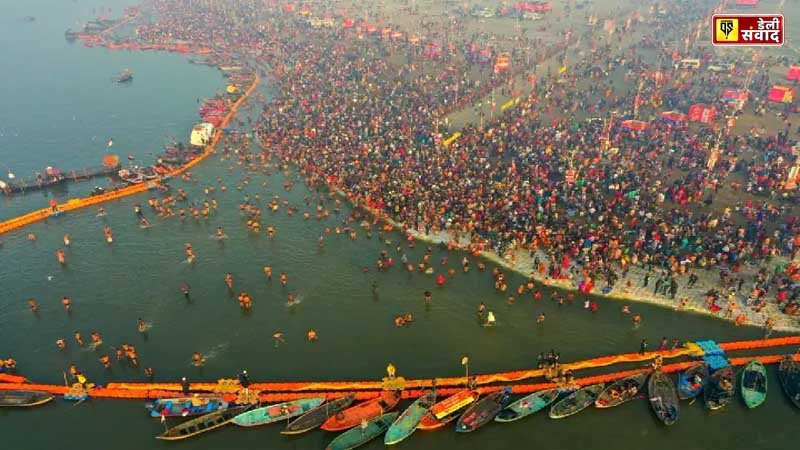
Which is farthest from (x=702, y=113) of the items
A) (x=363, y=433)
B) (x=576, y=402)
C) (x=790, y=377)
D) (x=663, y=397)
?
(x=363, y=433)

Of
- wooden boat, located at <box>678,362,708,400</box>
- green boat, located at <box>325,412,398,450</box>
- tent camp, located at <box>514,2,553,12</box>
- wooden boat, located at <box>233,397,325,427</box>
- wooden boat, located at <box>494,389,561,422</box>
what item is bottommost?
wooden boat, located at <box>678,362,708,400</box>

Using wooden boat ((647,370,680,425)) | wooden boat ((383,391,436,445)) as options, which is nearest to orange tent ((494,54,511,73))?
wooden boat ((647,370,680,425))

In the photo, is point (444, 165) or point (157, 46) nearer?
point (444, 165)

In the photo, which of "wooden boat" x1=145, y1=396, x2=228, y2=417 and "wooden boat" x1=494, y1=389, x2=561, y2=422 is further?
"wooden boat" x1=145, y1=396, x2=228, y2=417

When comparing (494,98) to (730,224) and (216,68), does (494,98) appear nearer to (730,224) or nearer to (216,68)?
(730,224)

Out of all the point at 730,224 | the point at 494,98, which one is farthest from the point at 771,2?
the point at 730,224

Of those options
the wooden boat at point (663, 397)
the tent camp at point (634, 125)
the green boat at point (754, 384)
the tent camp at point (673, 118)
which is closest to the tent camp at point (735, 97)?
the tent camp at point (673, 118)

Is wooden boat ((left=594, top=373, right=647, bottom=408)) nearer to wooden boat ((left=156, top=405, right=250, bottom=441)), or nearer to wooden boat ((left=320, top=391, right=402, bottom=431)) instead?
wooden boat ((left=320, top=391, right=402, bottom=431))

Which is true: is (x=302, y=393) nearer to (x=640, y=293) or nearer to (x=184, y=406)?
(x=184, y=406)
